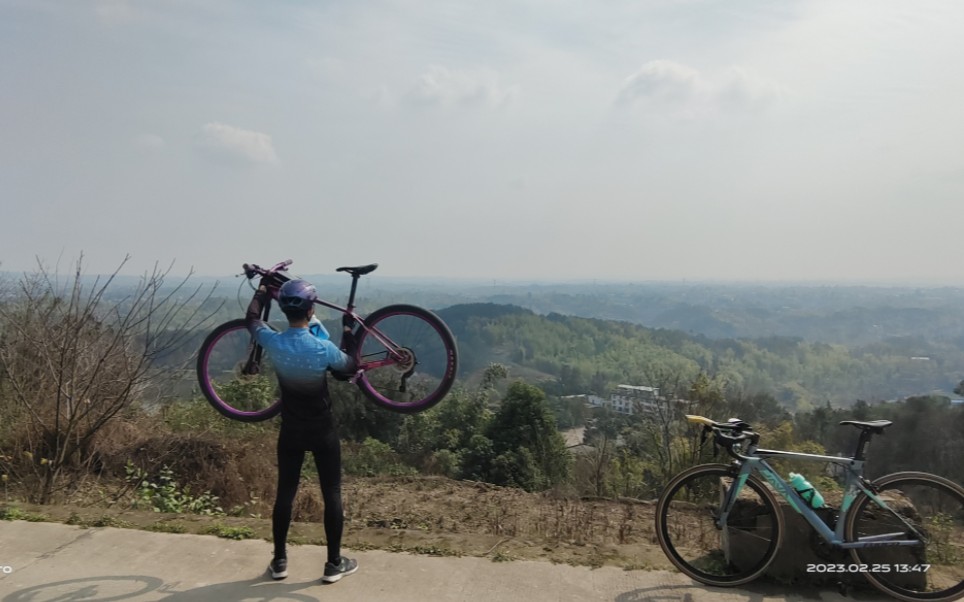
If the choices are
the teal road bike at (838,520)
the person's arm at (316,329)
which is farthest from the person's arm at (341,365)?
the teal road bike at (838,520)

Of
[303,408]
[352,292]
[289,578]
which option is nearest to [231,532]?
[289,578]

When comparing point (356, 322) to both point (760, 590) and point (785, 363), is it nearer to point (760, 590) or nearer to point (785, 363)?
point (760, 590)

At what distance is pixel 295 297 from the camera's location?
3523 millimetres

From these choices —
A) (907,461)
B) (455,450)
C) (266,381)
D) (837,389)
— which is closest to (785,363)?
(837,389)

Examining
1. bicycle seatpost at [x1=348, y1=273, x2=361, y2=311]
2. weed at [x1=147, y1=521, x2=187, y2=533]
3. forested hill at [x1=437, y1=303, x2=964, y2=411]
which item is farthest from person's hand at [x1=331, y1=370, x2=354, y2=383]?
forested hill at [x1=437, y1=303, x2=964, y2=411]

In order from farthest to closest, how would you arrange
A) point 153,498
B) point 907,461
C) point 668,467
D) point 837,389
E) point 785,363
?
1. point 785,363
2. point 837,389
3. point 907,461
4. point 668,467
5. point 153,498

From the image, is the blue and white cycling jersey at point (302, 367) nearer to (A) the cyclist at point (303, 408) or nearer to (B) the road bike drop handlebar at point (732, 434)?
(A) the cyclist at point (303, 408)

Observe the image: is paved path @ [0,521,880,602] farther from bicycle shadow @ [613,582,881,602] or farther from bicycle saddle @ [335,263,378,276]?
bicycle saddle @ [335,263,378,276]

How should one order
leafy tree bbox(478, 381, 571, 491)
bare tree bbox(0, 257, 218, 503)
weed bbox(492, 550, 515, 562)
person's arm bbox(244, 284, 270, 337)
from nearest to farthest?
person's arm bbox(244, 284, 270, 337), weed bbox(492, 550, 515, 562), bare tree bbox(0, 257, 218, 503), leafy tree bbox(478, 381, 571, 491)

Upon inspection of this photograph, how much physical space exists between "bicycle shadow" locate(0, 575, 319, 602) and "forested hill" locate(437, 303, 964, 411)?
5630 centimetres

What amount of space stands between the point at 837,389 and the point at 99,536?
84.7 meters

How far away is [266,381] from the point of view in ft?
29.9

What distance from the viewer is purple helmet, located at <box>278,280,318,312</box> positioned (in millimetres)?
3518

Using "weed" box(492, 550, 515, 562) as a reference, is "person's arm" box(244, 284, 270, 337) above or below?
above
